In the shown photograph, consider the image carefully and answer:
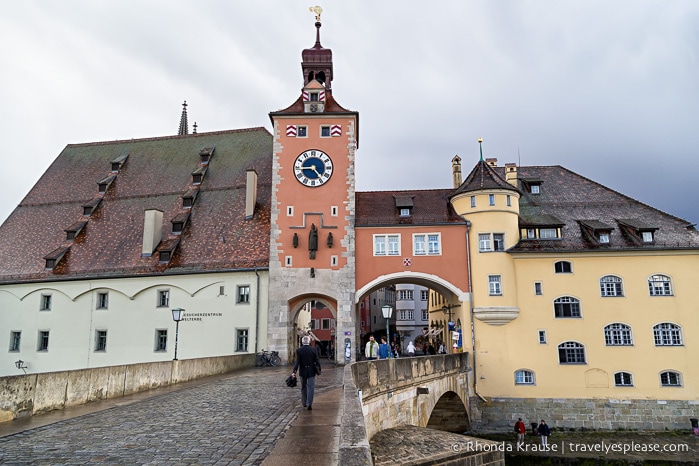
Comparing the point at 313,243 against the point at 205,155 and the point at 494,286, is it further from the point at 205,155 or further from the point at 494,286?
the point at 205,155

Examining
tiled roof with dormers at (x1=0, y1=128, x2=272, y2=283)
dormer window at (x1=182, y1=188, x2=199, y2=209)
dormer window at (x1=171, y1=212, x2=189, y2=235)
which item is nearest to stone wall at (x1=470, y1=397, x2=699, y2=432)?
tiled roof with dormers at (x1=0, y1=128, x2=272, y2=283)

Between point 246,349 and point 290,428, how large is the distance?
2095 centimetres

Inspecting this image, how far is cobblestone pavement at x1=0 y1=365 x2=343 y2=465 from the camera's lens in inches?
282

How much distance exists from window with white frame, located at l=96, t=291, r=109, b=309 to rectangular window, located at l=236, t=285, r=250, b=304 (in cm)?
820

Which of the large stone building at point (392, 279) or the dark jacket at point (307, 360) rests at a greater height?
the large stone building at point (392, 279)

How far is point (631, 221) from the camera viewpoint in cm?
3036

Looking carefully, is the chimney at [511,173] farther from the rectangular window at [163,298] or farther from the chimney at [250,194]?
the rectangular window at [163,298]

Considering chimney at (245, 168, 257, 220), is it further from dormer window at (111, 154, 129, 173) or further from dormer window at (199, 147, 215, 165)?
dormer window at (111, 154, 129, 173)

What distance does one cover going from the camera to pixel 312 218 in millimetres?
29750

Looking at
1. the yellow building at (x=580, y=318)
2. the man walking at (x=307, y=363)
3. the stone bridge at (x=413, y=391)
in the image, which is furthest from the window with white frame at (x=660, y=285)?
the man walking at (x=307, y=363)

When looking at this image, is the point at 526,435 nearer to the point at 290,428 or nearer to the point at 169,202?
the point at 290,428

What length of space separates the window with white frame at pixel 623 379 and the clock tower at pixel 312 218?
1365 cm

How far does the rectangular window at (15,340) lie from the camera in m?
32.7

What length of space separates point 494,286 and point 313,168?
11.8m
